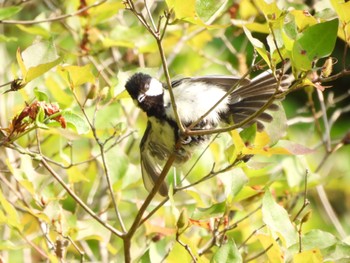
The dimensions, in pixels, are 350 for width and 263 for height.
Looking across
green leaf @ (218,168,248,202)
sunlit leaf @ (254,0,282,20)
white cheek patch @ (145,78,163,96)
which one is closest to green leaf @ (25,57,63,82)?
sunlit leaf @ (254,0,282,20)

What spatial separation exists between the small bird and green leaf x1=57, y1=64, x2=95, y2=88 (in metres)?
0.42

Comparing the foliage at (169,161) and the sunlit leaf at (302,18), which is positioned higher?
the sunlit leaf at (302,18)

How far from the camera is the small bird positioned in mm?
2096

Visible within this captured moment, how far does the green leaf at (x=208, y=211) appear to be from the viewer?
1.63 m

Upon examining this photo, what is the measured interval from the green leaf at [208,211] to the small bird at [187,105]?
0.42 meters

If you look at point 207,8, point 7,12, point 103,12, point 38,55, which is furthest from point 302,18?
point 103,12

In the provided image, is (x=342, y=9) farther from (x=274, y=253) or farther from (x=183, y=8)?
(x=274, y=253)

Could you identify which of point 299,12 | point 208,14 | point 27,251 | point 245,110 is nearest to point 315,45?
point 299,12

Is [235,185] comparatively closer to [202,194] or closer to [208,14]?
[202,194]

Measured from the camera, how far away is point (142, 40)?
7.75 feet

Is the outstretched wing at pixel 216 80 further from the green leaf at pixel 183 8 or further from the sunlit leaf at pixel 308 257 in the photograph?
the sunlit leaf at pixel 308 257

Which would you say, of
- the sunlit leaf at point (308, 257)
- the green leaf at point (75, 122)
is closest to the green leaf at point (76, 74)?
the green leaf at point (75, 122)

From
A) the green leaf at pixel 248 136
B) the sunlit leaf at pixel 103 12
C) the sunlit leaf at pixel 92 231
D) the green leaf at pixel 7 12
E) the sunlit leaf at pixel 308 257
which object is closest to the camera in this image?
the sunlit leaf at pixel 308 257

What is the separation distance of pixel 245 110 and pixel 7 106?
2.77ft
